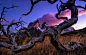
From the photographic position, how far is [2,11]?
788cm

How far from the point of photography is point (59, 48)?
329 centimetres

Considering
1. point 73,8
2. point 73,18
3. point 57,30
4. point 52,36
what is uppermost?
point 73,8

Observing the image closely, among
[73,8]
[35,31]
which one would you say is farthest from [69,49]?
[35,31]

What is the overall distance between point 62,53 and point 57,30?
49.0 inches

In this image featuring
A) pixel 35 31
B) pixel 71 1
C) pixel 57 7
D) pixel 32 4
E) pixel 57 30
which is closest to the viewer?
pixel 57 30

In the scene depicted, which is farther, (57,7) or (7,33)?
(7,33)

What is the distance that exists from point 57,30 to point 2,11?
781 cm

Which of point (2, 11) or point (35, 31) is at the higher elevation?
point (2, 11)

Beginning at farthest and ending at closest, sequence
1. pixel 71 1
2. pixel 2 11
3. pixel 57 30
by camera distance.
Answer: pixel 2 11, pixel 71 1, pixel 57 30

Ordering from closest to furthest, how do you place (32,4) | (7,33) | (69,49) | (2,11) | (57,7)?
(69,49), (32,4), (57,7), (7,33), (2,11)

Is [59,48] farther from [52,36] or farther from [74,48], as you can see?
[74,48]

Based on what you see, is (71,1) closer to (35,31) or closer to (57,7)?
(57,7)

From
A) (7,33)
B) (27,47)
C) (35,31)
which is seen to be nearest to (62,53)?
(27,47)

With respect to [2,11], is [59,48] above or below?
below
